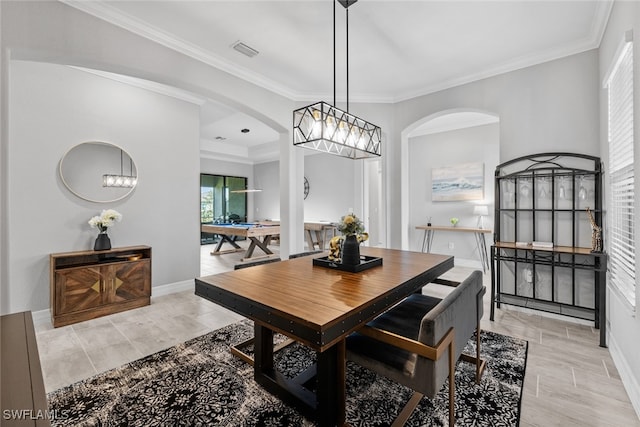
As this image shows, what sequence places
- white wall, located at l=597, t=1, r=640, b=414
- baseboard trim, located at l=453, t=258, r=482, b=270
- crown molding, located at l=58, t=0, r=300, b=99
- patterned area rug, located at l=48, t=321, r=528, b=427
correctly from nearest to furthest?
patterned area rug, located at l=48, t=321, r=528, b=427
white wall, located at l=597, t=1, r=640, b=414
crown molding, located at l=58, t=0, r=300, b=99
baseboard trim, located at l=453, t=258, r=482, b=270

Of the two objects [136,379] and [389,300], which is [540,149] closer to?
[389,300]

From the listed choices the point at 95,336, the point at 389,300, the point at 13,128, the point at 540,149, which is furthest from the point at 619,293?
the point at 13,128

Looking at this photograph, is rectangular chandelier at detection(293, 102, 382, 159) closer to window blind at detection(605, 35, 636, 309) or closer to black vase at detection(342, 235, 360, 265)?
black vase at detection(342, 235, 360, 265)

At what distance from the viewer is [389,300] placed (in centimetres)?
169

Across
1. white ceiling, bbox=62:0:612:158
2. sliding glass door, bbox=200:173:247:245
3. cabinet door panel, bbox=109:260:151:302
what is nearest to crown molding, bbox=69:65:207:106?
white ceiling, bbox=62:0:612:158

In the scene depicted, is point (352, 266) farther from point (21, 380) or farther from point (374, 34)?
→ point (374, 34)

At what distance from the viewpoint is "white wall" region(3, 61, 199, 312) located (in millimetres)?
2949

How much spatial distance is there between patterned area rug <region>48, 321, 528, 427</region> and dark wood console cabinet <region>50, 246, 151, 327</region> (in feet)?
4.36

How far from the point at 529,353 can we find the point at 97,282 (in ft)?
13.7

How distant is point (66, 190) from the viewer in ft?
10.6

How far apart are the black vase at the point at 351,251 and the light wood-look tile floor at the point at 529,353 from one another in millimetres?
1334

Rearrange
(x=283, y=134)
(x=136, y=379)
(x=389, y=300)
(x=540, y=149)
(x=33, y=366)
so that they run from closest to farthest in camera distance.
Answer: (x=33, y=366)
(x=389, y=300)
(x=136, y=379)
(x=540, y=149)
(x=283, y=134)

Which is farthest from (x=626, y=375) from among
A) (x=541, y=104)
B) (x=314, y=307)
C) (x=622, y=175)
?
(x=541, y=104)

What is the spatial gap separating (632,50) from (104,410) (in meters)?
3.99
